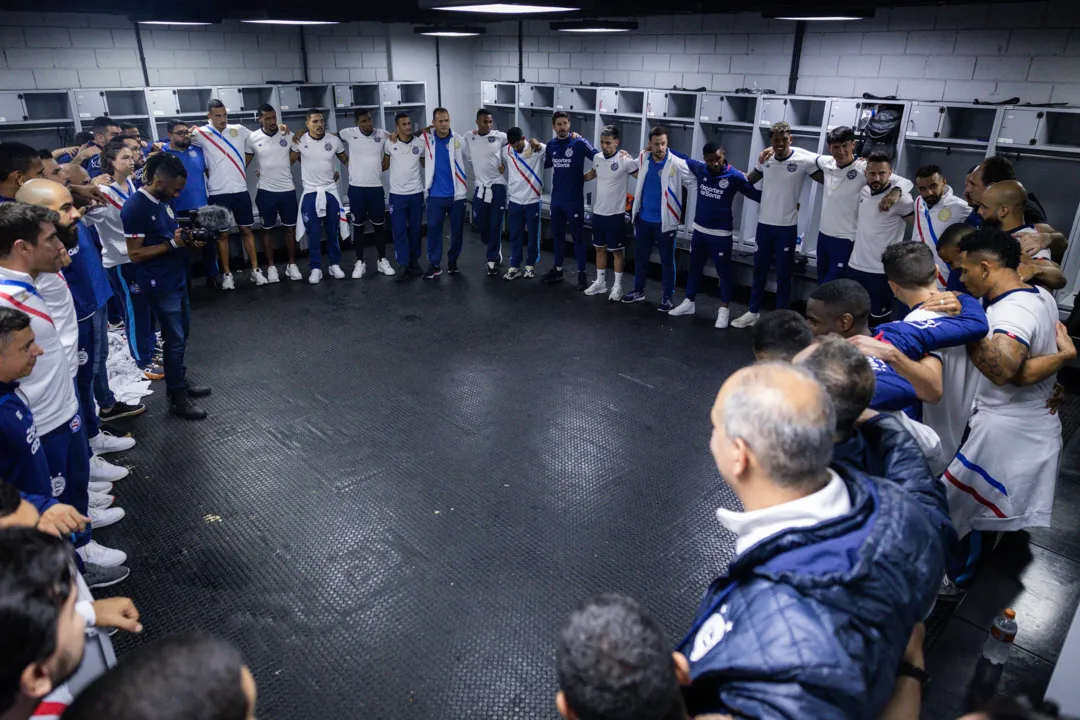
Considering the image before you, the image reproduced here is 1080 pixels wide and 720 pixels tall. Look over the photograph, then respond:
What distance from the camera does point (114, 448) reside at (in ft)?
11.5

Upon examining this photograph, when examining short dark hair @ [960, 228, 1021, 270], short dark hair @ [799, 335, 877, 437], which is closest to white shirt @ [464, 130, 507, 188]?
short dark hair @ [960, 228, 1021, 270]

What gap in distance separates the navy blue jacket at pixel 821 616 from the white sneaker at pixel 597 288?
5.12 metres

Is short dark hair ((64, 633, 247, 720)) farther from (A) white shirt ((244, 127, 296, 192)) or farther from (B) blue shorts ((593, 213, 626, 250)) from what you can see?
(A) white shirt ((244, 127, 296, 192))

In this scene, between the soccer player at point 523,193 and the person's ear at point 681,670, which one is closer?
the person's ear at point 681,670

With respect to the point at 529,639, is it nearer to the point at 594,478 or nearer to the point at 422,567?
the point at 422,567

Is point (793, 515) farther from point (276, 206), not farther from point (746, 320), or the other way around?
point (276, 206)

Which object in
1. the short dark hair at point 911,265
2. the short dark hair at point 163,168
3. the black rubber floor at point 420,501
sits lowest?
the black rubber floor at point 420,501

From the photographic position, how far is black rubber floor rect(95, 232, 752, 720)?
2.31 metres

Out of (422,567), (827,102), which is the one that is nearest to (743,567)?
(422,567)

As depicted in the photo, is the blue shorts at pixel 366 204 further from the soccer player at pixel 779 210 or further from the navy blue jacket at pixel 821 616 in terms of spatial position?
the navy blue jacket at pixel 821 616

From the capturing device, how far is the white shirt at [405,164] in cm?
630

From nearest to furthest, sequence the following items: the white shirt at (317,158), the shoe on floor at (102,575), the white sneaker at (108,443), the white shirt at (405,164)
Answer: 1. the shoe on floor at (102,575)
2. the white sneaker at (108,443)
3. the white shirt at (317,158)
4. the white shirt at (405,164)

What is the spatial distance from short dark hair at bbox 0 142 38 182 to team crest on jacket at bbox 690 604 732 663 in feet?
12.4

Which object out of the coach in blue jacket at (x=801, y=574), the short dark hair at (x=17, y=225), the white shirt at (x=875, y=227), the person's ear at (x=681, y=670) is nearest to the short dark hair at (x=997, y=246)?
the coach in blue jacket at (x=801, y=574)
